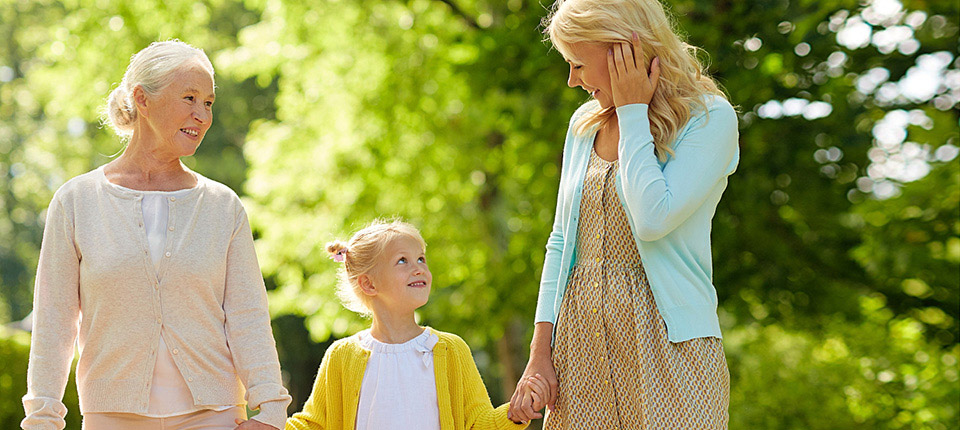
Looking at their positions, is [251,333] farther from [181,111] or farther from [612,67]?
[612,67]

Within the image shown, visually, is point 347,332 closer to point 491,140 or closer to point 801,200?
point 491,140

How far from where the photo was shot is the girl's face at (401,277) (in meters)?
3.53

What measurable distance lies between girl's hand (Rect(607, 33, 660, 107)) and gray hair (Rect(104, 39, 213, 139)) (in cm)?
122

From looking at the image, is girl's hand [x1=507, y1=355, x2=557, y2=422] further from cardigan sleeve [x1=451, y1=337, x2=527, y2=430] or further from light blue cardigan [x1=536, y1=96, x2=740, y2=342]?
light blue cardigan [x1=536, y1=96, x2=740, y2=342]

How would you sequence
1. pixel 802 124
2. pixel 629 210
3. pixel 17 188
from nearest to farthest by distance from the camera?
1. pixel 629 210
2. pixel 802 124
3. pixel 17 188

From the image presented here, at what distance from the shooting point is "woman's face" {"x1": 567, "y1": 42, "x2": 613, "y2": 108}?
300 centimetres

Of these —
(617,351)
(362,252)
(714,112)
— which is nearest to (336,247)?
(362,252)

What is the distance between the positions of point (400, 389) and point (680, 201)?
1212 mm

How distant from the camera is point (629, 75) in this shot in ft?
9.70

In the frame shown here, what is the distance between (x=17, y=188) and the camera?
2728 centimetres

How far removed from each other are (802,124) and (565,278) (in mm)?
5928

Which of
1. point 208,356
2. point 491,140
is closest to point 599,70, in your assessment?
point 208,356

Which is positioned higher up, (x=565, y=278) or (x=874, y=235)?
(x=565, y=278)

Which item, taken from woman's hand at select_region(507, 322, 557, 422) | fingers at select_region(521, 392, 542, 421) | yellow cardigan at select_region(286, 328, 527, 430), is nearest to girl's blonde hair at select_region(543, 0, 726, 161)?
woman's hand at select_region(507, 322, 557, 422)
